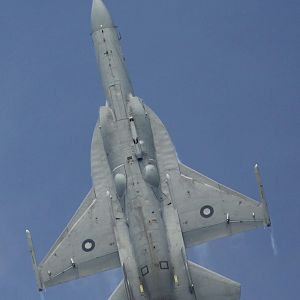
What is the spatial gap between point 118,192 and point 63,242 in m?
5.53

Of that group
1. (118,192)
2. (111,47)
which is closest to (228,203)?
(118,192)

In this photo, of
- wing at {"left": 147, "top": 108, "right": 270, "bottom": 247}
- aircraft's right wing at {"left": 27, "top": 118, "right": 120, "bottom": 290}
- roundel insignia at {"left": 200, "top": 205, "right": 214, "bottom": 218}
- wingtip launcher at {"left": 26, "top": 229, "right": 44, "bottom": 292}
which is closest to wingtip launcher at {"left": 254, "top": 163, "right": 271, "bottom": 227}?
wing at {"left": 147, "top": 108, "right": 270, "bottom": 247}

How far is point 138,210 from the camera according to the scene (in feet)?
258

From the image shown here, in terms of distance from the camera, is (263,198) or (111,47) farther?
(111,47)

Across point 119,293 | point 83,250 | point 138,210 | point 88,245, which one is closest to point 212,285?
point 119,293

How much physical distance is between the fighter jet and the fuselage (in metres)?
0.06

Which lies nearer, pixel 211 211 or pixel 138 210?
pixel 138 210

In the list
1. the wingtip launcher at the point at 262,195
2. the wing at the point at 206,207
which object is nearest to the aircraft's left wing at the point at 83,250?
the wing at the point at 206,207

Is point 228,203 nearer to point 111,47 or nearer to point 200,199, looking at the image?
point 200,199

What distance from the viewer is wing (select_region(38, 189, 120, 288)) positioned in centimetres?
8194

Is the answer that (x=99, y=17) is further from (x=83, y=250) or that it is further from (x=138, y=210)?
(x=83, y=250)

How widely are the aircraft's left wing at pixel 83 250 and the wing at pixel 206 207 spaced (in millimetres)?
4535

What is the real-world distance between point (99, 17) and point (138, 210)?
15259mm

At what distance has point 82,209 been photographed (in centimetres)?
8375
